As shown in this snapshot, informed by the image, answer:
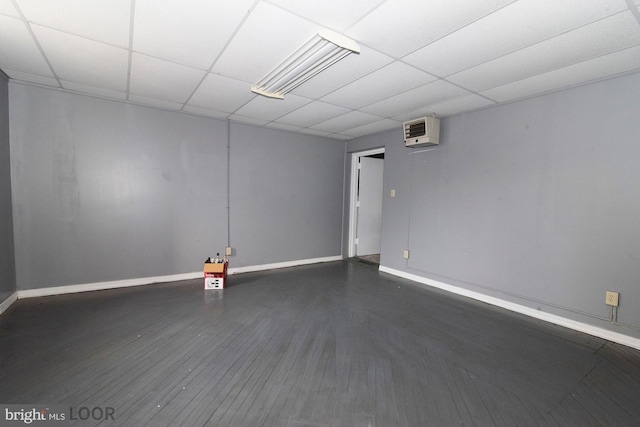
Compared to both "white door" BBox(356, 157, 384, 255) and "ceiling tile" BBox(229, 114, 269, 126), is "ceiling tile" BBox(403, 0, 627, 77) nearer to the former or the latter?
"ceiling tile" BBox(229, 114, 269, 126)

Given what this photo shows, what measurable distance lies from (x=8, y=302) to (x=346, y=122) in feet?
15.2

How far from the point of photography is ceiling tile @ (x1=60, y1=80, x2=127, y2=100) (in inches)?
117

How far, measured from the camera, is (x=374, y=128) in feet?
14.7

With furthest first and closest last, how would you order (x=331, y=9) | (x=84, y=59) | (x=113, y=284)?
(x=113, y=284) → (x=84, y=59) → (x=331, y=9)

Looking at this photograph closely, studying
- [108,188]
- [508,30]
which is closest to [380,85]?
[508,30]

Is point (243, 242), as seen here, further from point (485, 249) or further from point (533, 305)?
point (533, 305)

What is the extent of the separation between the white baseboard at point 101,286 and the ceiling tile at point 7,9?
2.88 m

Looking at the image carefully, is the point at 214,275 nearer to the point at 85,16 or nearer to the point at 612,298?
the point at 85,16

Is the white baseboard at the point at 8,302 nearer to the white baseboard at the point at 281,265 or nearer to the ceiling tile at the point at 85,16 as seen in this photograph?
the white baseboard at the point at 281,265

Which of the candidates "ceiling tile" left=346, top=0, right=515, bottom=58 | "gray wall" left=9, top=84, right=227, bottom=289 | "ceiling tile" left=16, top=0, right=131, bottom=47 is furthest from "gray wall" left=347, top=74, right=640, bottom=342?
"ceiling tile" left=16, top=0, right=131, bottom=47

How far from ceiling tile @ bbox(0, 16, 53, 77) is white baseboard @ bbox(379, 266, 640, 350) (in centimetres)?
497

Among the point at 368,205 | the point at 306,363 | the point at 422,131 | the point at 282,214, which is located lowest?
the point at 306,363

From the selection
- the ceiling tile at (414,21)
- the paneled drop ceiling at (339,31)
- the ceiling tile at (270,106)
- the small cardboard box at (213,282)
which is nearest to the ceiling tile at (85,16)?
the paneled drop ceiling at (339,31)

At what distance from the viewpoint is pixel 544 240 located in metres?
2.87
